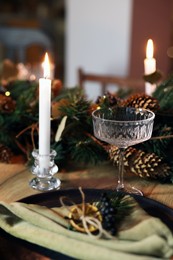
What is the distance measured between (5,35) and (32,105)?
113 inches

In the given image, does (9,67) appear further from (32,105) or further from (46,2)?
(46,2)

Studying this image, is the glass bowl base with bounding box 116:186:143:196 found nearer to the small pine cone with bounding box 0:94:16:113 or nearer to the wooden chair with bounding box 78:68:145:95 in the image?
the small pine cone with bounding box 0:94:16:113

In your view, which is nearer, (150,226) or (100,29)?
(150,226)

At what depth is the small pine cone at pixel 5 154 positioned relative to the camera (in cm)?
99

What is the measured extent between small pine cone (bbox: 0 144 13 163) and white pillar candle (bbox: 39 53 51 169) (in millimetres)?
144

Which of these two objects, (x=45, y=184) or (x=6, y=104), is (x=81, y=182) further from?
(x=6, y=104)

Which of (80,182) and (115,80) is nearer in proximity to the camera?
(80,182)

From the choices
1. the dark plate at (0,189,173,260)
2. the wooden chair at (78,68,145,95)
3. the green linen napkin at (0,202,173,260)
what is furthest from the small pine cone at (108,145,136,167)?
the wooden chair at (78,68,145,95)

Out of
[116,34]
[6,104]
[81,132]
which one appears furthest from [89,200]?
[116,34]

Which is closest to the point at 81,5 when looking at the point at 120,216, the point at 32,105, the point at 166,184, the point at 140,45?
the point at 140,45

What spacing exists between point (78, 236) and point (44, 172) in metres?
0.25

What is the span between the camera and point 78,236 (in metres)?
0.65

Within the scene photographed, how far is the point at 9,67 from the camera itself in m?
1.52

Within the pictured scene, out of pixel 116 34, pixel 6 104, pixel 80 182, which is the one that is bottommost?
pixel 80 182
